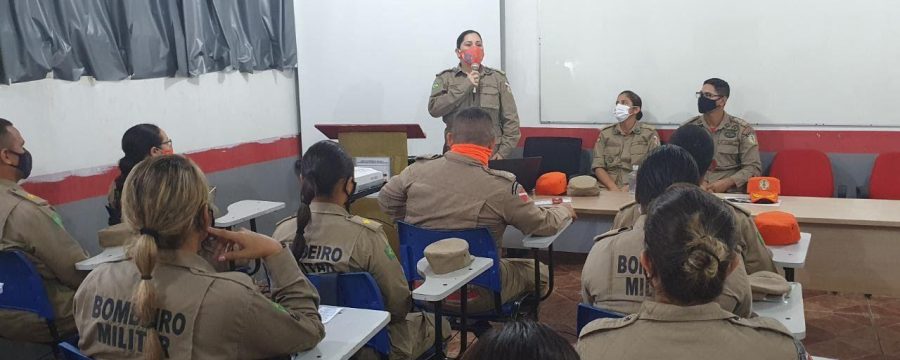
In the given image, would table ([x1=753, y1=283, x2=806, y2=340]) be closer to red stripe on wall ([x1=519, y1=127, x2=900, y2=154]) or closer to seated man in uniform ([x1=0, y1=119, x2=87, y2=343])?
seated man in uniform ([x1=0, y1=119, x2=87, y2=343])

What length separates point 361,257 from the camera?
2443mm

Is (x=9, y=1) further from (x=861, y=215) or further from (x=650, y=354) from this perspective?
(x=861, y=215)

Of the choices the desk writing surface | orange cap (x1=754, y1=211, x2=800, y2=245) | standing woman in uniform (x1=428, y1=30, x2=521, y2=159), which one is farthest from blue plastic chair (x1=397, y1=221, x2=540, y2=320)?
standing woman in uniform (x1=428, y1=30, x2=521, y2=159)

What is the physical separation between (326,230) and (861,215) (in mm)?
2699

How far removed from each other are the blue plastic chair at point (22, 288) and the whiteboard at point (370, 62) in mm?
3185

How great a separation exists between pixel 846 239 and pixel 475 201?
6.49 ft

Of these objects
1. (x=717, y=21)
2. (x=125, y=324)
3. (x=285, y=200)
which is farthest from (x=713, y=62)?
(x=125, y=324)

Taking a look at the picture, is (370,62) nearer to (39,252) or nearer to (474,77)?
(474,77)

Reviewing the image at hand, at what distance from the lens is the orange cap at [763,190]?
389 centimetres

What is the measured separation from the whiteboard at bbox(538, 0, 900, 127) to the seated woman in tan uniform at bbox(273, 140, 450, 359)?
10.7 feet

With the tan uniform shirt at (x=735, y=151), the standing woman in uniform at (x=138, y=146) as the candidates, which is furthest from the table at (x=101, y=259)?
the tan uniform shirt at (x=735, y=151)

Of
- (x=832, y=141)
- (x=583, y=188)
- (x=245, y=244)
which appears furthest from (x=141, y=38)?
(x=832, y=141)

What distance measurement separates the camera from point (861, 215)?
145 inches

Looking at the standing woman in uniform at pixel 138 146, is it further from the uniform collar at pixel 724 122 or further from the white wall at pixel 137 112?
the uniform collar at pixel 724 122
